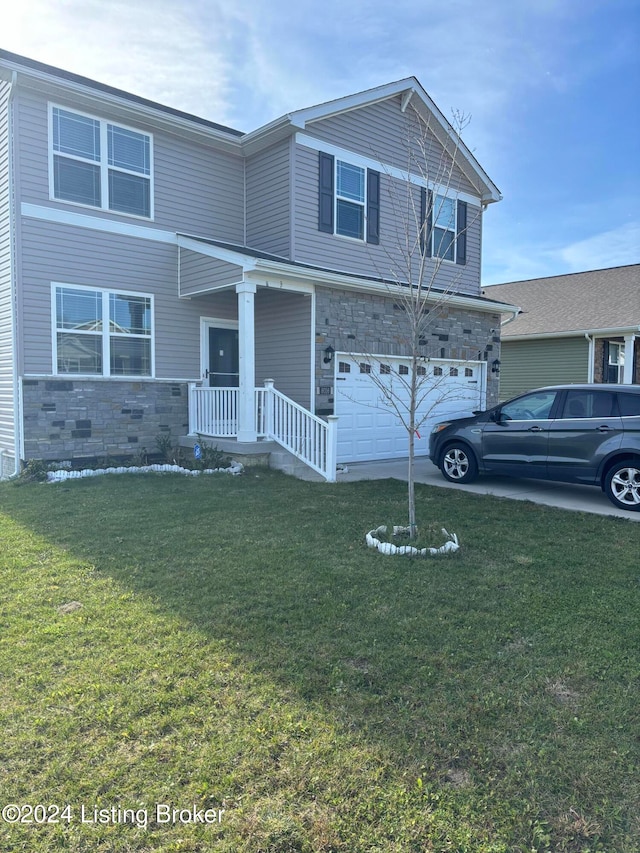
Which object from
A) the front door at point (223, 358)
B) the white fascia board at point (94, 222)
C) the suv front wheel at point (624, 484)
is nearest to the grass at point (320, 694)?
the suv front wheel at point (624, 484)

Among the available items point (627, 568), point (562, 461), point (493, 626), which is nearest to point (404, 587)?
point (493, 626)

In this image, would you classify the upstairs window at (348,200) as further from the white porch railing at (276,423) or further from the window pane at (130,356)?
the window pane at (130,356)

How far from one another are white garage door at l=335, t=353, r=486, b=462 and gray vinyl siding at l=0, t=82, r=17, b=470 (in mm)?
5647

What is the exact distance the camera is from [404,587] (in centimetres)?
454

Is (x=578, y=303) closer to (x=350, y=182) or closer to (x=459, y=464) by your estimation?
(x=350, y=182)

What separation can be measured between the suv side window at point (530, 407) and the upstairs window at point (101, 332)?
21.1 ft

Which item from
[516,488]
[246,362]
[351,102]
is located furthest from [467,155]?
[516,488]

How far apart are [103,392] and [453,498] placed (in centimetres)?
634

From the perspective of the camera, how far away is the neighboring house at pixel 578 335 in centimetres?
1739

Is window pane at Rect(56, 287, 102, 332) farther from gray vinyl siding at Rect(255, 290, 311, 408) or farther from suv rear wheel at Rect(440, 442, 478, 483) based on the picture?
suv rear wheel at Rect(440, 442, 478, 483)

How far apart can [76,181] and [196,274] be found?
2.47 meters

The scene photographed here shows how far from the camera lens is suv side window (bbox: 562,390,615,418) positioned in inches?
302

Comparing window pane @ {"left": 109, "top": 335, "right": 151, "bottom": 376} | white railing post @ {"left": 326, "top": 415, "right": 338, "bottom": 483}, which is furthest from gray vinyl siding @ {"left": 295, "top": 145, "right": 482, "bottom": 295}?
window pane @ {"left": 109, "top": 335, "right": 151, "bottom": 376}

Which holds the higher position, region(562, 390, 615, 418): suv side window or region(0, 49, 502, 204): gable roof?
region(0, 49, 502, 204): gable roof
